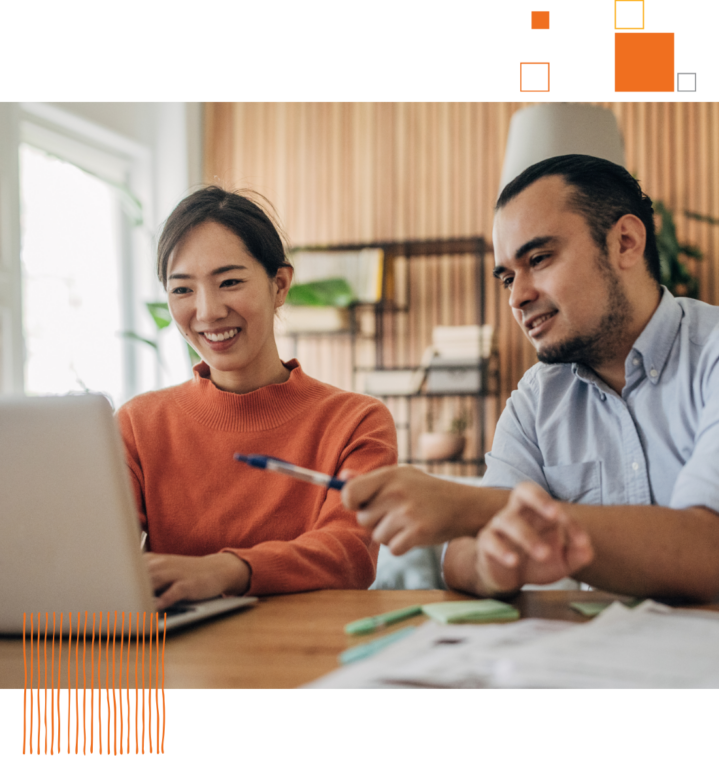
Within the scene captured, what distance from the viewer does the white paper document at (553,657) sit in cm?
57

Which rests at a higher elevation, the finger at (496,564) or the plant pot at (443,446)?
the finger at (496,564)

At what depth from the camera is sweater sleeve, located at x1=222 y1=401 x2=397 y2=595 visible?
1007 millimetres

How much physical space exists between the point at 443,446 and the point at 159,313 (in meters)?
1.46

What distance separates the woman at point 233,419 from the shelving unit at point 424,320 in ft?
7.63

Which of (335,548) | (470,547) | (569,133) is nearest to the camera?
(470,547)

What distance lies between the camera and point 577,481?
4.00ft

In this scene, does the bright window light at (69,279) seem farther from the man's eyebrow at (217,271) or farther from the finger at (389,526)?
the finger at (389,526)

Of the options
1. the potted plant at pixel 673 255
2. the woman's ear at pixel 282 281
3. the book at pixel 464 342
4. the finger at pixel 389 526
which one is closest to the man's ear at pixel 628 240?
the woman's ear at pixel 282 281

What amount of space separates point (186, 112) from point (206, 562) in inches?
142
